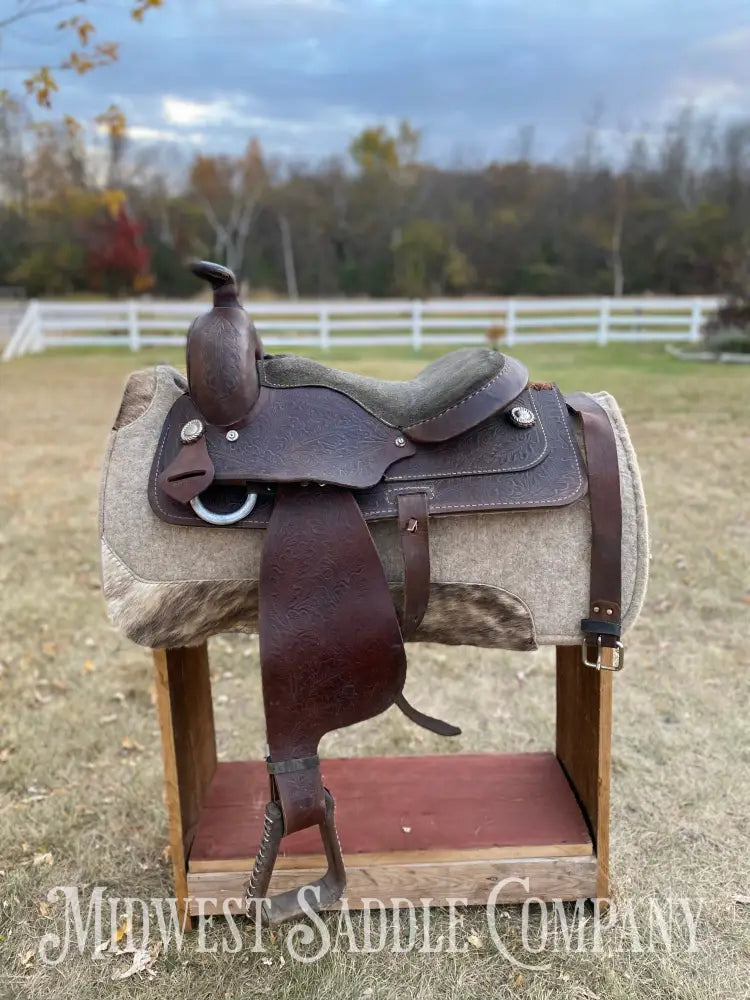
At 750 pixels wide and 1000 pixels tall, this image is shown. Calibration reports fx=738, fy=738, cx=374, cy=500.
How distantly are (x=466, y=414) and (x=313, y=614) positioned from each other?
472 millimetres

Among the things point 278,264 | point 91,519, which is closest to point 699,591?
point 91,519

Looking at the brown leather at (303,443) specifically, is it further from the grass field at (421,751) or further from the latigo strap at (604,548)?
the grass field at (421,751)

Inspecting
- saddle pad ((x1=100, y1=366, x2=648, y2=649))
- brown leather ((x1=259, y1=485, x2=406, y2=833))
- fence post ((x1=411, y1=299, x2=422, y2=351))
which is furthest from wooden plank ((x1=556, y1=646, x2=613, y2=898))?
fence post ((x1=411, y1=299, x2=422, y2=351))

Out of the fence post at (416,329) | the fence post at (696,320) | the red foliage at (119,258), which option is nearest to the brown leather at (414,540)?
the fence post at (416,329)

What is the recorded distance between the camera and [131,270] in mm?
22906

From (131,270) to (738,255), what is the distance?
17736 millimetres

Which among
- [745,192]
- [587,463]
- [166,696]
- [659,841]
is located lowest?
[659,841]

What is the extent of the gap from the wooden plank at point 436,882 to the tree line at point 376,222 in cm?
2374

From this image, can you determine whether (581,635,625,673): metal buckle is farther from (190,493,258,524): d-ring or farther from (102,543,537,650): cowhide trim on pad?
(190,493,258,524): d-ring

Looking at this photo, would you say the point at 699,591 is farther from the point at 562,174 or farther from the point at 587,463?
the point at 562,174

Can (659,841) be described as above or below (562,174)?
below

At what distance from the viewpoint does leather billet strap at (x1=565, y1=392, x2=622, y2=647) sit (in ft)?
4.62

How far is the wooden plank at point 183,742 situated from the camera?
1545mm

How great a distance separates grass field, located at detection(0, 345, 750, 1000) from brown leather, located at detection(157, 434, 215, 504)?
1020mm
